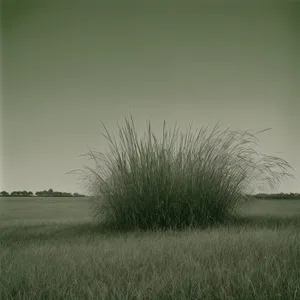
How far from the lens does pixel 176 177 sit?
260 centimetres

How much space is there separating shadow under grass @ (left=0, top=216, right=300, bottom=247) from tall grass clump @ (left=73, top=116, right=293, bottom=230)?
0.36 ft

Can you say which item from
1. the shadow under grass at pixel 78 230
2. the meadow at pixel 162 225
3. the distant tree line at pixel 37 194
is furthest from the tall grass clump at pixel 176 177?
the distant tree line at pixel 37 194

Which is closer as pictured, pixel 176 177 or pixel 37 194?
pixel 37 194

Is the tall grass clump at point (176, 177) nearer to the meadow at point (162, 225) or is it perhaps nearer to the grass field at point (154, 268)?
the meadow at point (162, 225)

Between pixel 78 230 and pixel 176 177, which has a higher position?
pixel 176 177

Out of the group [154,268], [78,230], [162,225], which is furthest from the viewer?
[162,225]

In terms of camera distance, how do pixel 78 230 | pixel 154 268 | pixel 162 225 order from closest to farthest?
pixel 154 268 < pixel 78 230 < pixel 162 225

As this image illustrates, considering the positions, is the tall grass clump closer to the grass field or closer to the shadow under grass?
the shadow under grass

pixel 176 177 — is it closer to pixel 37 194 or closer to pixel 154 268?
pixel 37 194

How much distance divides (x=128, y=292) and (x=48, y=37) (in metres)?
1.75

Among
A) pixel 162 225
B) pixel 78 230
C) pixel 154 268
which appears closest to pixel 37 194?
pixel 78 230

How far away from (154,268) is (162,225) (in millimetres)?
1188

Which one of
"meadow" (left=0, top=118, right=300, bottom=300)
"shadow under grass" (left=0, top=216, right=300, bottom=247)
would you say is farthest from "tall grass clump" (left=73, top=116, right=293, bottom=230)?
"shadow under grass" (left=0, top=216, right=300, bottom=247)

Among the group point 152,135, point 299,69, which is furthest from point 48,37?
point 299,69
